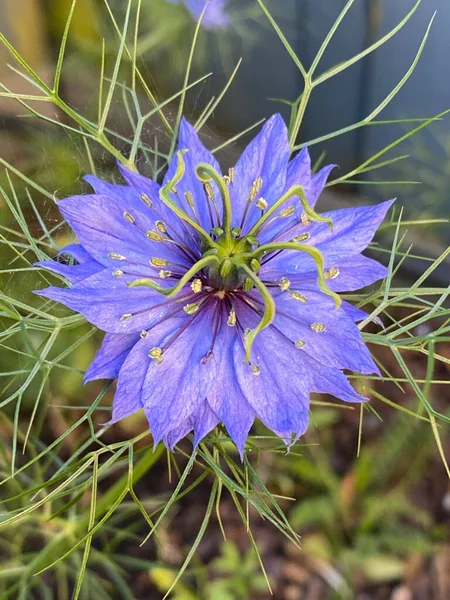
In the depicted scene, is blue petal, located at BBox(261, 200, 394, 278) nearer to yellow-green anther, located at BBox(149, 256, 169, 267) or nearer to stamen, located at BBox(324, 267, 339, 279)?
stamen, located at BBox(324, 267, 339, 279)

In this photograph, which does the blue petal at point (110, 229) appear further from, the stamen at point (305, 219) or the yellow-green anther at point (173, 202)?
the stamen at point (305, 219)

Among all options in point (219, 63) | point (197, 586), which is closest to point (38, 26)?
point (219, 63)

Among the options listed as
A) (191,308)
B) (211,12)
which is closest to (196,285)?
(191,308)

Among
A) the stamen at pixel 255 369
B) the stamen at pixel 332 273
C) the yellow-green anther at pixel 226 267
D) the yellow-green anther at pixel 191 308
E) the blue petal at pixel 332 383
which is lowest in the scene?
the blue petal at pixel 332 383

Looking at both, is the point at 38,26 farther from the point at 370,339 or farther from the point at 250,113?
the point at 370,339

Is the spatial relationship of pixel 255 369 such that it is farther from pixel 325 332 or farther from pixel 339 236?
pixel 339 236

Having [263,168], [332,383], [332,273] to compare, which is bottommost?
[332,383]

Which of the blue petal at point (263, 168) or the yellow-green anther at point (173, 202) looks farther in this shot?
the blue petal at point (263, 168)

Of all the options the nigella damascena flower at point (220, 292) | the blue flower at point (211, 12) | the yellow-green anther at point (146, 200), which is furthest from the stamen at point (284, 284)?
the blue flower at point (211, 12)
